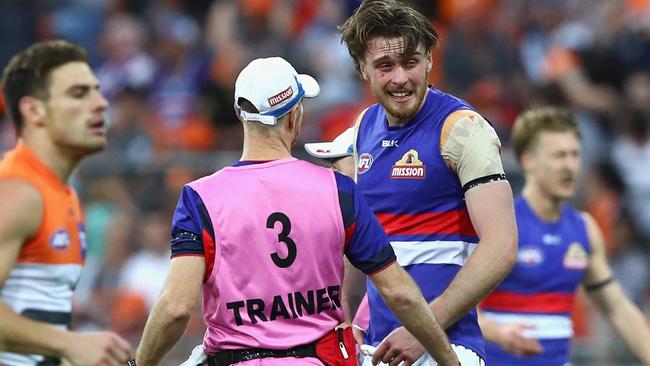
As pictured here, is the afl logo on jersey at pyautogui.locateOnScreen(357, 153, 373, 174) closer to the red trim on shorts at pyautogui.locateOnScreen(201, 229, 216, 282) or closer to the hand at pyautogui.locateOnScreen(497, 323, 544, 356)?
the red trim on shorts at pyautogui.locateOnScreen(201, 229, 216, 282)

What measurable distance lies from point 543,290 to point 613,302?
0.51 m

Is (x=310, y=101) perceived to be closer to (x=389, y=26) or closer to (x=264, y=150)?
(x=389, y=26)

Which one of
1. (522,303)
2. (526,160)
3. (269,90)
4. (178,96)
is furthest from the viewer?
(178,96)

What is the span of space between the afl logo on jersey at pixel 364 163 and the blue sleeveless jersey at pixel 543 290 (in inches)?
84.3

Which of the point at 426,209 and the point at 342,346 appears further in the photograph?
the point at 426,209

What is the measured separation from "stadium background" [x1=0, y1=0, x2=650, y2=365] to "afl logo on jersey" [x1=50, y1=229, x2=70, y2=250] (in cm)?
518

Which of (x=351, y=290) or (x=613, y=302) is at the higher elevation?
(x=351, y=290)

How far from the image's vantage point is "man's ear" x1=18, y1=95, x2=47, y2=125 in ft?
21.2

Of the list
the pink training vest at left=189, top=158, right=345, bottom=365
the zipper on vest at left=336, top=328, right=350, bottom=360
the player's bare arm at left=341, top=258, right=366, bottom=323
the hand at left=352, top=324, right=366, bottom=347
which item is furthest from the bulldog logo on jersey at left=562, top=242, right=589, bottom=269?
the pink training vest at left=189, top=158, right=345, bottom=365

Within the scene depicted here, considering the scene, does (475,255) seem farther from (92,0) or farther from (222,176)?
(92,0)

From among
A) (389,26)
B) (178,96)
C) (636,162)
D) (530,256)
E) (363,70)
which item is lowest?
(530,256)

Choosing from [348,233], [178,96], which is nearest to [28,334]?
[348,233]

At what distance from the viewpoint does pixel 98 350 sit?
557cm

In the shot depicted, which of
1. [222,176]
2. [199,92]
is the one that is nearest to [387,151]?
[222,176]
